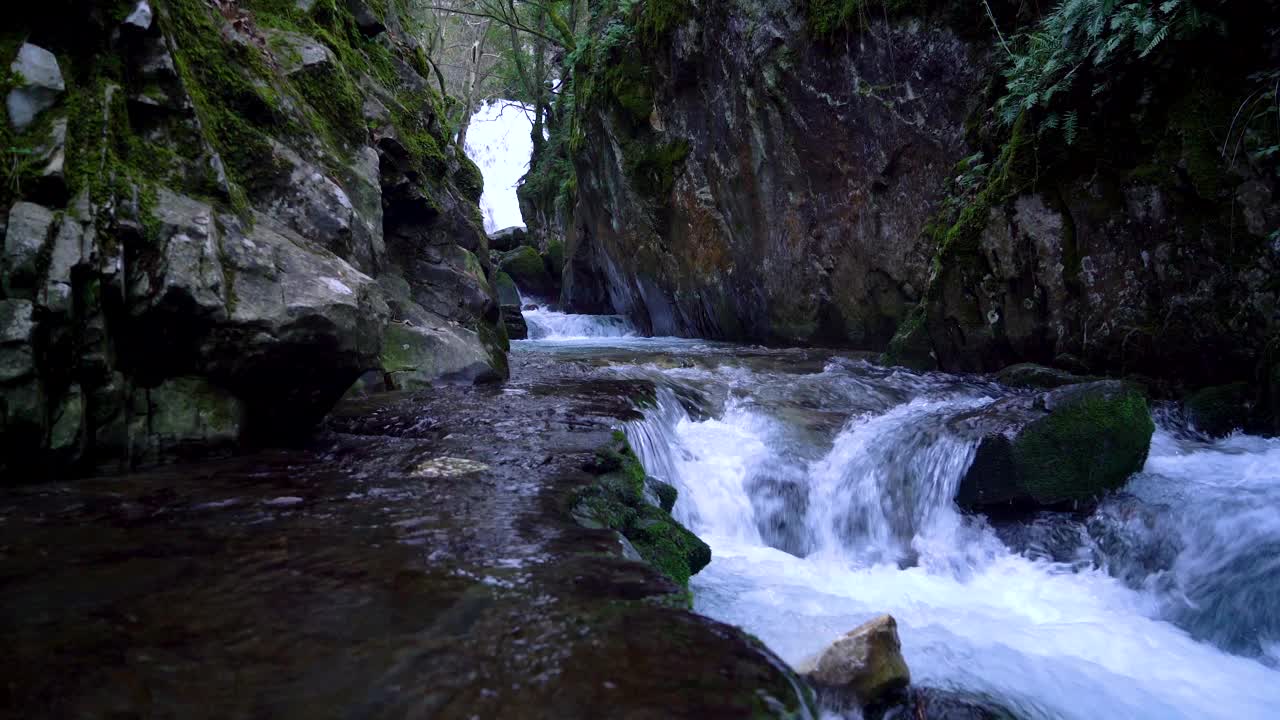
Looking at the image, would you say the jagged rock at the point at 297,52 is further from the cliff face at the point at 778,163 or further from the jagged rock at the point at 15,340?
the cliff face at the point at 778,163

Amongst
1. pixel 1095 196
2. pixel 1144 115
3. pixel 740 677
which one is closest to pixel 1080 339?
pixel 1095 196

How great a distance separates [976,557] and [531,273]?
74.4 feet

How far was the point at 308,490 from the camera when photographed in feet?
12.8

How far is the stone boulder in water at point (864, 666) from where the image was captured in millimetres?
2811

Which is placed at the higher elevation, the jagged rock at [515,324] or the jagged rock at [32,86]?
the jagged rock at [32,86]

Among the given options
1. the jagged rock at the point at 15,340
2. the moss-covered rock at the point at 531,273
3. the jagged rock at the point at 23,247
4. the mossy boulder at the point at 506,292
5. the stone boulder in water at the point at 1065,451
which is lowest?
the stone boulder in water at the point at 1065,451

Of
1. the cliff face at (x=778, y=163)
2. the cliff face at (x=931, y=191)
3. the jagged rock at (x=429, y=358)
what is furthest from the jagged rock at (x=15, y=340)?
the cliff face at (x=778, y=163)

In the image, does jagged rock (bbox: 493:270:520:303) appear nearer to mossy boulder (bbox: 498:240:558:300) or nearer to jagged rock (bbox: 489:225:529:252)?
mossy boulder (bbox: 498:240:558:300)

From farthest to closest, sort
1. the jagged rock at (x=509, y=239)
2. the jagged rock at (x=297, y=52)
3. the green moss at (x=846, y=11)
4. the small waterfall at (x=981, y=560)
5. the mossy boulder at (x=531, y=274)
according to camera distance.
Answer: the jagged rock at (x=509, y=239) → the mossy boulder at (x=531, y=274) → the green moss at (x=846, y=11) → the jagged rock at (x=297, y=52) → the small waterfall at (x=981, y=560)

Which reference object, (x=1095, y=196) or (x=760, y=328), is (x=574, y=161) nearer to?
(x=760, y=328)

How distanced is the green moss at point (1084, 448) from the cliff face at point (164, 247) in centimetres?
503

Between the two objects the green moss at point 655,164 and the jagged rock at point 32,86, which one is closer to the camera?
the jagged rock at point 32,86

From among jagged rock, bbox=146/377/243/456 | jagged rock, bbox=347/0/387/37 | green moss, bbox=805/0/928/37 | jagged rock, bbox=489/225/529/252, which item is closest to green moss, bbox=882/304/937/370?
green moss, bbox=805/0/928/37

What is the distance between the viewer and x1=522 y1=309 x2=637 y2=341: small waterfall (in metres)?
19.1
